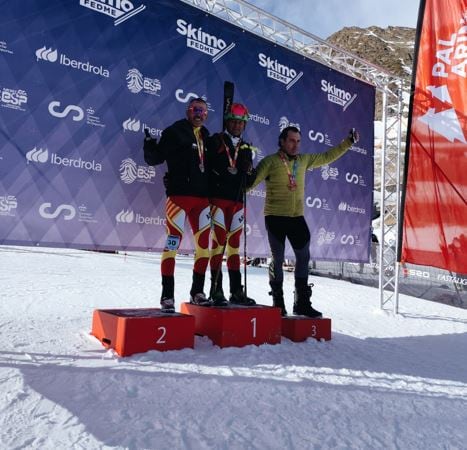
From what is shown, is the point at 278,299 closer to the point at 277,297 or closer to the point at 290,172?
the point at 277,297

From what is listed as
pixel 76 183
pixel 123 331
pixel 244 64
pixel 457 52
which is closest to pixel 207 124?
pixel 244 64

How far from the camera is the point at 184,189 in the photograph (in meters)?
A: 3.88

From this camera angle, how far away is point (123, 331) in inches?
127

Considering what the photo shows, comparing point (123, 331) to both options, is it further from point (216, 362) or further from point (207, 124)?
point (207, 124)

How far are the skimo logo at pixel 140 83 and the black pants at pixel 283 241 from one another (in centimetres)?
192

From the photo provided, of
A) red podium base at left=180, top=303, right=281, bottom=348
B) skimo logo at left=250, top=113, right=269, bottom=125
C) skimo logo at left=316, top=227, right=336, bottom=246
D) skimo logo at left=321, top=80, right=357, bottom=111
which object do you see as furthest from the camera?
skimo logo at left=321, top=80, right=357, bottom=111

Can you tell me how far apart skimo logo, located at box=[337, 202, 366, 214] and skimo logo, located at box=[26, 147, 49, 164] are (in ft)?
13.9

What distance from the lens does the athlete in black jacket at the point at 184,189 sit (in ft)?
12.6

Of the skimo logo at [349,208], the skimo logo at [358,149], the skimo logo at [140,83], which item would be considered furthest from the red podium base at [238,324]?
the skimo logo at [358,149]

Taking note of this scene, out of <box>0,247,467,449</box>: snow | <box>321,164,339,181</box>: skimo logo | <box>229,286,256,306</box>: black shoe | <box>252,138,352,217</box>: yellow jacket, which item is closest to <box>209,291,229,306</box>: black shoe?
<box>229,286,256,306</box>: black shoe

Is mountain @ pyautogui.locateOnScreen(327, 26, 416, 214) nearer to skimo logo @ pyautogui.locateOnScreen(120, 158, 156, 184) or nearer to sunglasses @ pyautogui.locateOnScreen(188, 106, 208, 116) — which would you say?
skimo logo @ pyautogui.locateOnScreen(120, 158, 156, 184)

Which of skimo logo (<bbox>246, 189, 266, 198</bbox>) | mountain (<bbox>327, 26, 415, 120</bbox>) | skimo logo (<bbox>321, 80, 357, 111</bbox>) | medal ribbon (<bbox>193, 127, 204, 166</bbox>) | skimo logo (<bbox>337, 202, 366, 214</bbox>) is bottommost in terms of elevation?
skimo logo (<bbox>337, 202, 366, 214</bbox>)

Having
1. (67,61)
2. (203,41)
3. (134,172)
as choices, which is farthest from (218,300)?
(203,41)

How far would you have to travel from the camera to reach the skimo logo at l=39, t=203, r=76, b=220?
4.19m
